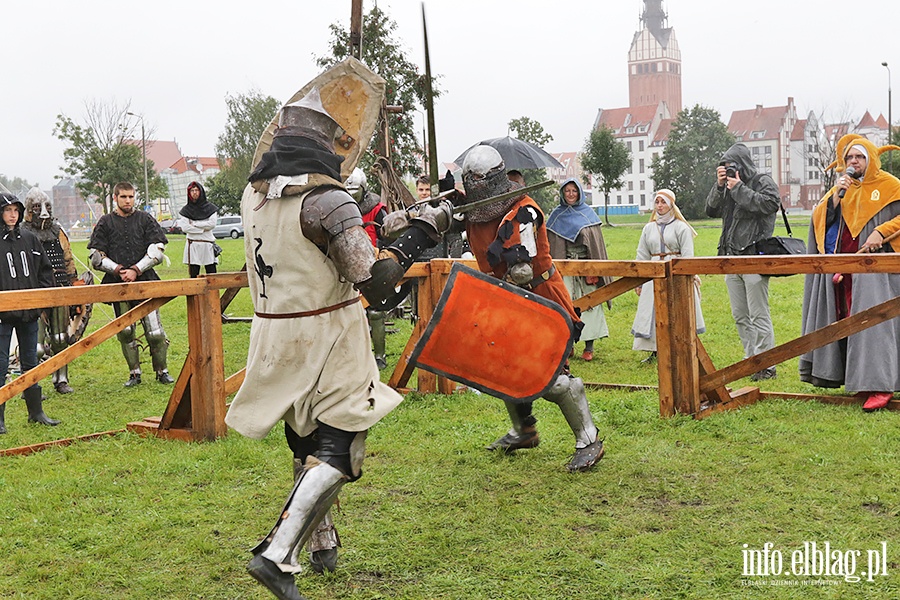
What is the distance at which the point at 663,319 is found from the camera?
19.8ft

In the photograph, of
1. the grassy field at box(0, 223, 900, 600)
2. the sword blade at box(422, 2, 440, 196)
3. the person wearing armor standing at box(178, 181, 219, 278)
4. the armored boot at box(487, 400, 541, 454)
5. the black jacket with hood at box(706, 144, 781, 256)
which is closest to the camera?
the grassy field at box(0, 223, 900, 600)

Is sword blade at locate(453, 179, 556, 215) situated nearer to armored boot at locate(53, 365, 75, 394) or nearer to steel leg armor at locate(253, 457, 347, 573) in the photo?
steel leg armor at locate(253, 457, 347, 573)

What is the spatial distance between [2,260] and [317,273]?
4319 millimetres

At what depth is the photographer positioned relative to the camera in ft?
25.3

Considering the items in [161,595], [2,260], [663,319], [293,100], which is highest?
[293,100]

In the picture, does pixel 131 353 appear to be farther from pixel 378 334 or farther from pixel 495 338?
pixel 495 338

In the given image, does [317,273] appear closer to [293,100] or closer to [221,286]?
[293,100]

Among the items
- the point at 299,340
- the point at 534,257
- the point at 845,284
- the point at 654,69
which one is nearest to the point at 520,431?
the point at 534,257

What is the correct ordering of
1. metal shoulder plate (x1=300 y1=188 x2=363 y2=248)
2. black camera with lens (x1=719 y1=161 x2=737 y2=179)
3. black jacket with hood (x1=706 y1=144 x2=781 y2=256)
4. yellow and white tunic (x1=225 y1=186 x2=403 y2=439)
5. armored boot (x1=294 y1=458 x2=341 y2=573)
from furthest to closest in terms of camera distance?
black camera with lens (x1=719 y1=161 x2=737 y2=179)
black jacket with hood (x1=706 y1=144 x2=781 y2=256)
armored boot (x1=294 y1=458 x2=341 y2=573)
yellow and white tunic (x1=225 y1=186 x2=403 y2=439)
metal shoulder plate (x1=300 y1=188 x2=363 y2=248)

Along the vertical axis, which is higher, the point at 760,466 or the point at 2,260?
the point at 2,260

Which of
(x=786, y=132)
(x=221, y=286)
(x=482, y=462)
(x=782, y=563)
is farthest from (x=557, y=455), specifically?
(x=786, y=132)

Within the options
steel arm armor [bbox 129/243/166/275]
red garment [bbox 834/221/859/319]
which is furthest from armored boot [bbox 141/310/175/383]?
red garment [bbox 834/221/859/319]

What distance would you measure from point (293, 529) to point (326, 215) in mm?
1119

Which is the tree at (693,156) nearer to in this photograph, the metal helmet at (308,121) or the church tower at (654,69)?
the metal helmet at (308,121)
